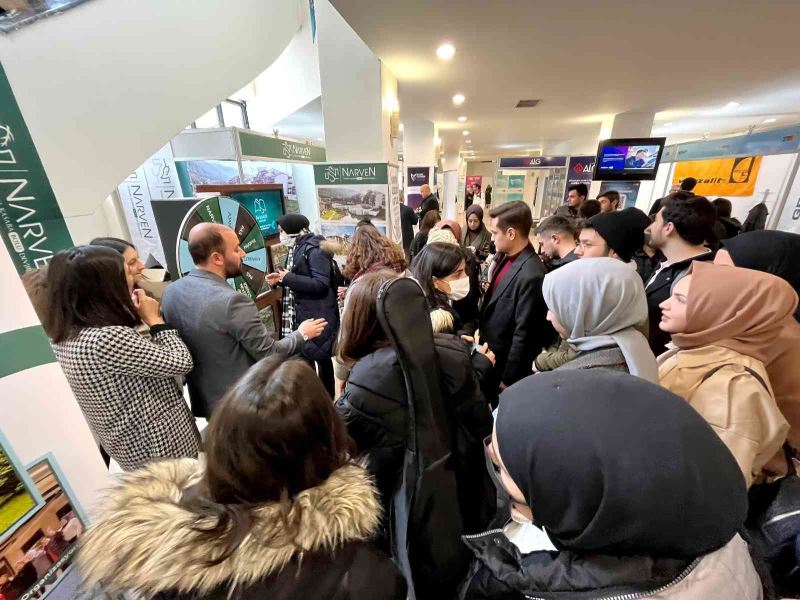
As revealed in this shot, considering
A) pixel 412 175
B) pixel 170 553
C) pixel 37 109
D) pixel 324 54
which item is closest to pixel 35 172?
pixel 37 109

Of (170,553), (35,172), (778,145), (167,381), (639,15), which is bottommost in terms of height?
(167,381)

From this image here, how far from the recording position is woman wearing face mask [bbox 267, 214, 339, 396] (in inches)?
99.8

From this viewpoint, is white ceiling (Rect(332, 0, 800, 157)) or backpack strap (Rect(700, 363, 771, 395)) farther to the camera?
white ceiling (Rect(332, 0, 800, 157))

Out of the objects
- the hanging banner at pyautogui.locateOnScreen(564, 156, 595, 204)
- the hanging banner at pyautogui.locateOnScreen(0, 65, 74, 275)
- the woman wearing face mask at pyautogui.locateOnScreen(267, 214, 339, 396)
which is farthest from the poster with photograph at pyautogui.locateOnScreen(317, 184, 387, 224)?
the hanging banner at pyautogui.locateOnScreen(564, 156, 595, 204)

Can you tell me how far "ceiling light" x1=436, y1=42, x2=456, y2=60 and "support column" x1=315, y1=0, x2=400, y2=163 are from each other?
75 cm

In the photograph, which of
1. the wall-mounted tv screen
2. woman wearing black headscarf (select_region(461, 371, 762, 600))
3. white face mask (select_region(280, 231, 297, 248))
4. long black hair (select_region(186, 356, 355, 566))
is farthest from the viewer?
the wall-mounted tv screen

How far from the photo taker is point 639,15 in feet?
8.96

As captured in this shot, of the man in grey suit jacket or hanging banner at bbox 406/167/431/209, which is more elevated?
hanging banner at bbox 406/167/431/209

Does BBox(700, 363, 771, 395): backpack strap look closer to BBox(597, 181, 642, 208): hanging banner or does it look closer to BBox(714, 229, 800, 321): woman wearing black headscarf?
BBox(714, 229, 800, 321): woman wearing black headscarf

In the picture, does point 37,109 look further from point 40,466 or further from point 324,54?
point 324,54

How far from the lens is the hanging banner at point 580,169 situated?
797 cm

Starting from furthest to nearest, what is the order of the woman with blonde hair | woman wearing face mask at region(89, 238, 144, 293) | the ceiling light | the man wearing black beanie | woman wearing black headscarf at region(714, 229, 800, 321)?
the ceiling light < the woman with blonde hair < the man wearing black beanie < woman wearing face mask at region(89, 238, 144, 293) < woman wearing black headscarf at region(714, 229, 800, 321)

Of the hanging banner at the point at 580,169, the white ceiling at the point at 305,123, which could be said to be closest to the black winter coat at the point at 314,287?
the white ceiling at the point at 305,123

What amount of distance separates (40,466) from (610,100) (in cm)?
806
